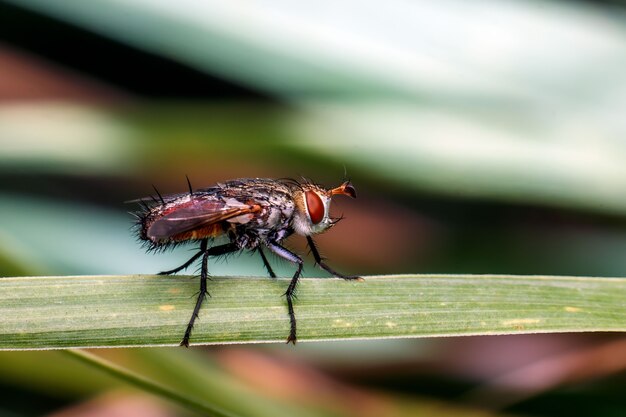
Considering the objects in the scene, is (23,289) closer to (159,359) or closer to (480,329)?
(159,359)

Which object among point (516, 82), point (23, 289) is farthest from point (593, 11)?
point (23, 289)

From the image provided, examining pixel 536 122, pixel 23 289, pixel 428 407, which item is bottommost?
pixel 428 407

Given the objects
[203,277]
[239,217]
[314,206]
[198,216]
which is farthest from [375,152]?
[203,277]

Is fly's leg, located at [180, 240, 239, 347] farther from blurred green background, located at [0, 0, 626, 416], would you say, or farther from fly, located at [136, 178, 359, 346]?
blurred green background, located at [0, 0, 626, 416]

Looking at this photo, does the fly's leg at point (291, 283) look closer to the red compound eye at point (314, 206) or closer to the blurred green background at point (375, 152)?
the red compound eye at point (314, 206)

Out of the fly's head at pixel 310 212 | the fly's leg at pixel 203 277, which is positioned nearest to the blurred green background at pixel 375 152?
the fly's leg at pixel 203 277

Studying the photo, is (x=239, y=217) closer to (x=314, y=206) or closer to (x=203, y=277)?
(x=314, y=206)

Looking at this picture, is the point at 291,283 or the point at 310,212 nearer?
the point at 291,283

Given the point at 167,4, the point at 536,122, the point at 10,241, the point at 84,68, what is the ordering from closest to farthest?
the point at 10,241 → the point at 536,122 → the point at 167,4 → the point at 84,68
